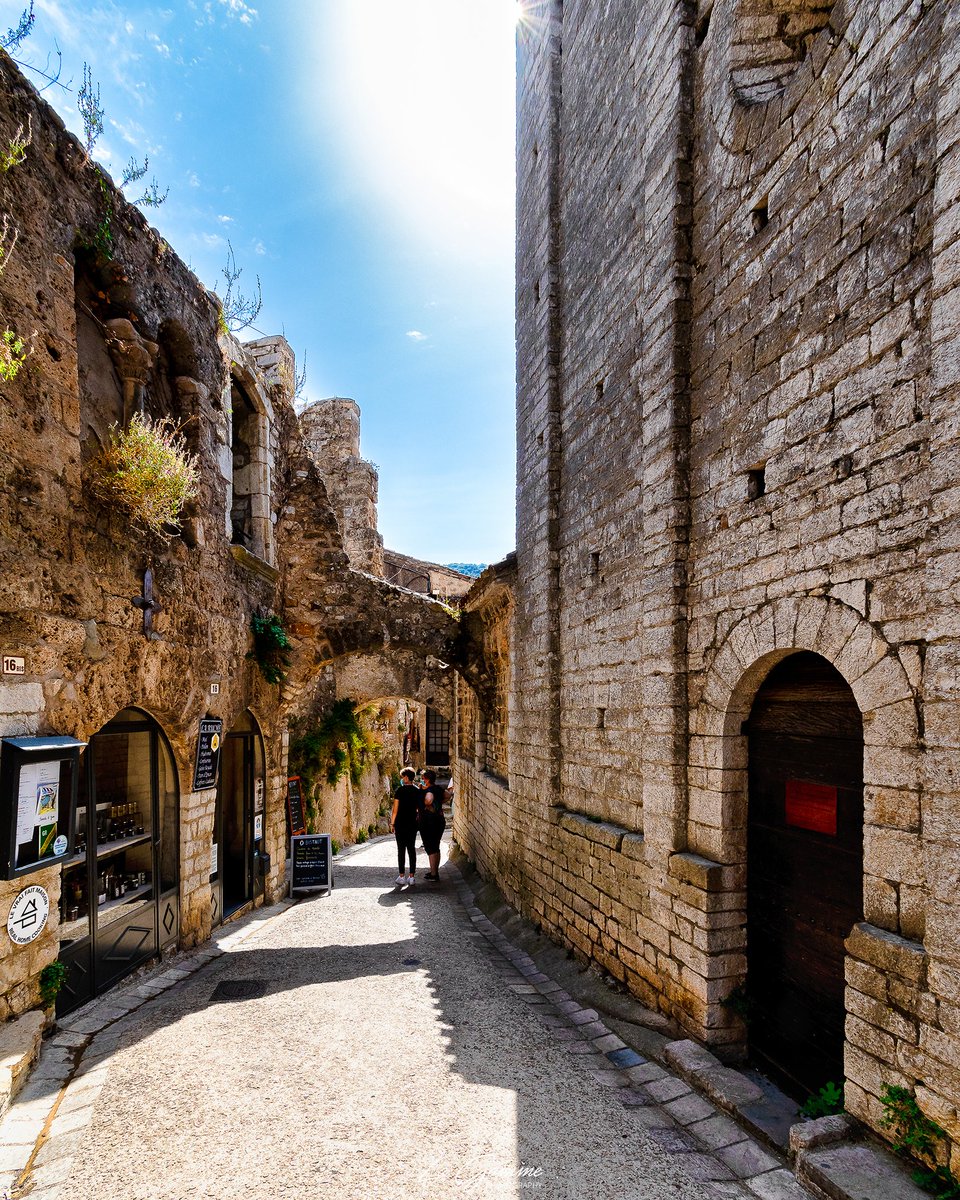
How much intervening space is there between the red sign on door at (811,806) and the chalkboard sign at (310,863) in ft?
21.6

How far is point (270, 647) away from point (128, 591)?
293 cm

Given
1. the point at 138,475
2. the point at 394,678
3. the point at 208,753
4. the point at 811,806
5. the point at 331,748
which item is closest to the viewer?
the point at 811,806

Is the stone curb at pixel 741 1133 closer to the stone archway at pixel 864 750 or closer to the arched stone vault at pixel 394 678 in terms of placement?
the stone archway at pixel 864 750

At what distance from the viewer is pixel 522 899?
7324 millimetres

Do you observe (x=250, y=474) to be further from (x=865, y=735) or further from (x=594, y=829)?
(x=865, y=735)

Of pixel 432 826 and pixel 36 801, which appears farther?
pixel 432 826

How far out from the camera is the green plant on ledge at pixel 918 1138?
2.38 m

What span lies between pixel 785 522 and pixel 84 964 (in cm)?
537

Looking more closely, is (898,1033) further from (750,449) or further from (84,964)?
(84,964)

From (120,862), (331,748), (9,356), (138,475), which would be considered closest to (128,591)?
(138,475)

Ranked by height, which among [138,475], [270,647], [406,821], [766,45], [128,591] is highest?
[766,45]

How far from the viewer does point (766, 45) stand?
13.0 feet

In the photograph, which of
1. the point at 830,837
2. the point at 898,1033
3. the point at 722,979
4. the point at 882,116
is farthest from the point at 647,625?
the point at 882,116

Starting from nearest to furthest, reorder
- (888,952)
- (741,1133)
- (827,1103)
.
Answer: (888,952) < (827,1103) < (741,1133)
